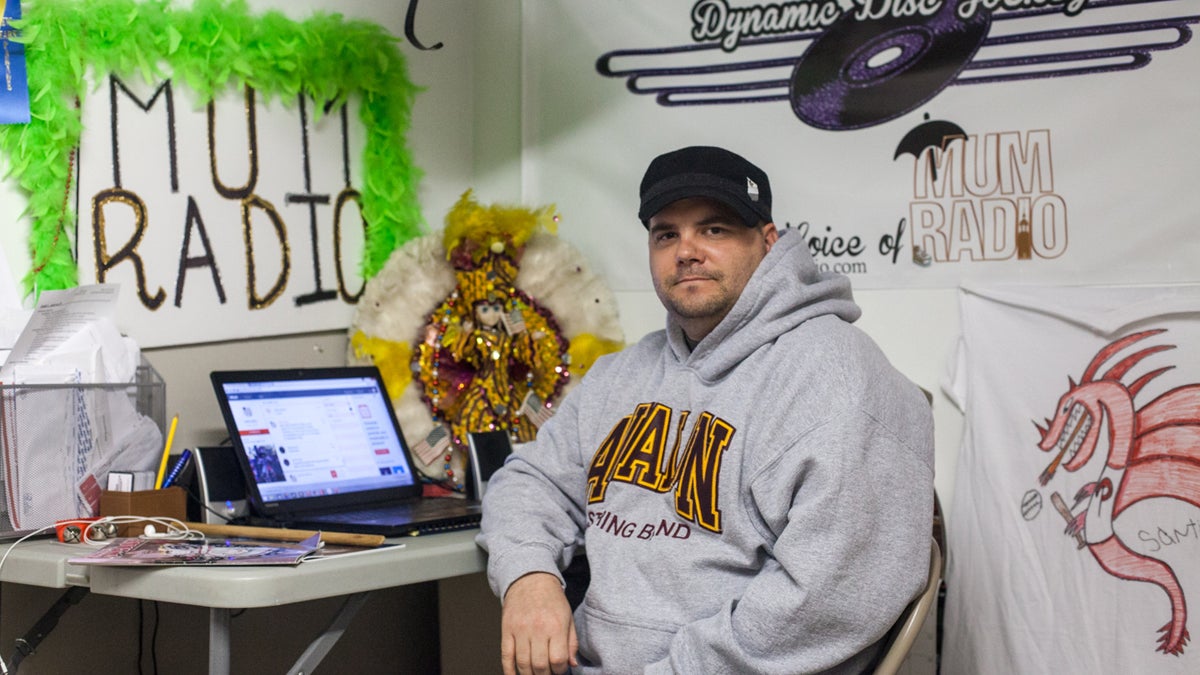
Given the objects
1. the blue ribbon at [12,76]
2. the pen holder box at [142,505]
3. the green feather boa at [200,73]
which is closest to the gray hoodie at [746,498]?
the pen holder box at [142,505]

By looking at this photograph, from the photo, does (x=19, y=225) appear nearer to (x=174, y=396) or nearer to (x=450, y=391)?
(x=174, y=396)

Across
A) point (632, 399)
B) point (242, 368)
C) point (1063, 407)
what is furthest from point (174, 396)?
point (1063, 407)

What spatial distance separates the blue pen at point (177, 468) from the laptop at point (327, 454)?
0.08m

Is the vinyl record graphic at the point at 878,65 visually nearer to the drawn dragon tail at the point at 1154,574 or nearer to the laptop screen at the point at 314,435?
the drawn dragon tail at the point at 1154,574

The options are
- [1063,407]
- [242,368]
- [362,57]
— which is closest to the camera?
[1063,407]

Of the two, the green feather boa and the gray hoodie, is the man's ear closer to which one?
the gray hoodie

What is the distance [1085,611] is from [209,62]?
5.99ft

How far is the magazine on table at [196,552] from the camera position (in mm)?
1552

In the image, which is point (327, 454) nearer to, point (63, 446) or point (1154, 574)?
point (63, 446)

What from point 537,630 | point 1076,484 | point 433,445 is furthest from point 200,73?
point 1076,484

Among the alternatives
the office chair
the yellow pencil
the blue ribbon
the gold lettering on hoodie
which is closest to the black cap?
the gold lettering on hoodie

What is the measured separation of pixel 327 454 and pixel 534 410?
0.48 metres

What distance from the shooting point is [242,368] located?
2.36 metres

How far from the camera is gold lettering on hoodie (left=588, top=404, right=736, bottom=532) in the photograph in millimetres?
1619
